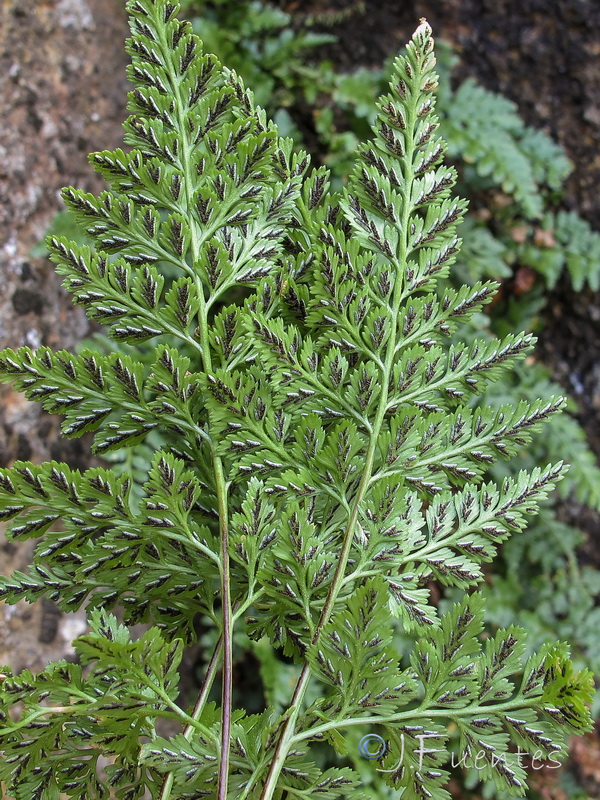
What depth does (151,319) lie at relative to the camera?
3.15 feet

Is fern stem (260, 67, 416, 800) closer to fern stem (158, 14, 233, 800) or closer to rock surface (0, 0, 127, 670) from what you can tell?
fern stem (158, 14, 233, 800)

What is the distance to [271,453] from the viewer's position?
92 cm

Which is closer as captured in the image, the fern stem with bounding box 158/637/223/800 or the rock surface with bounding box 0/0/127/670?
the fern stem with bounding box 158/637/223/800

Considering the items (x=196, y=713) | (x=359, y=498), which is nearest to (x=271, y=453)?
(x=359, y=498)

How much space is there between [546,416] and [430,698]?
1.31 ft

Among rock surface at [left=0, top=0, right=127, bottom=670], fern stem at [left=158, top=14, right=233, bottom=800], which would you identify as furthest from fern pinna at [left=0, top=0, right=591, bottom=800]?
rock surface at [left=0, top=0, right=127, bottom=670]

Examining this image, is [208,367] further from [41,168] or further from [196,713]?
[41,168]

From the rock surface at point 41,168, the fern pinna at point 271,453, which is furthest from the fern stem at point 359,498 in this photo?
the rock surface at point 41,168

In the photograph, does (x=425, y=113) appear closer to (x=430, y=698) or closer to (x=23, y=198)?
(x=430, y=698)

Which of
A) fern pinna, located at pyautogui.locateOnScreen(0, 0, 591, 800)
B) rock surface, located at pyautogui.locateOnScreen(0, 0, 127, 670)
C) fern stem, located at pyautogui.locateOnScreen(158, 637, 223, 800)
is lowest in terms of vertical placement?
fern stem, located at pyautogui.locateOnScreen(158, 637, 223, 800)

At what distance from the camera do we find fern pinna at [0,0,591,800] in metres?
0.84

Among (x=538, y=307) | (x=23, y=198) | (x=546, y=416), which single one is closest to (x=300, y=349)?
(x=546, y=416)

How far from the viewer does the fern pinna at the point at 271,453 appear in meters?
0.84

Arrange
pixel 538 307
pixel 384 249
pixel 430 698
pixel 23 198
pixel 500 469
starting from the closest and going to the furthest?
pixel 430 698 < pixel 384 249 < pixel 23 198 < pixel 500 469 < pixel 538 307
